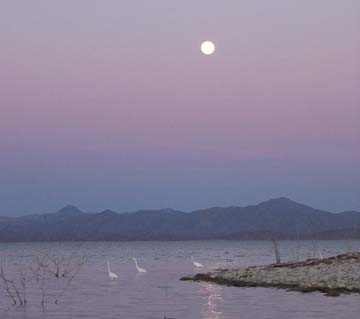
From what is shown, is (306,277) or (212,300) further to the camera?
(306,277)

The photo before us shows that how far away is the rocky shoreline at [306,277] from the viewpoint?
3853 cm

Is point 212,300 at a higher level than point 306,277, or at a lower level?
lower

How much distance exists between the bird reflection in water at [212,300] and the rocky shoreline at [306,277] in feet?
4.49

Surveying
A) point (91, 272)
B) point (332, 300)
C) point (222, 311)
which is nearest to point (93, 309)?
point (222, 311)

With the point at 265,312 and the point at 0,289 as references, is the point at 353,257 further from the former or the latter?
the point at 0,289

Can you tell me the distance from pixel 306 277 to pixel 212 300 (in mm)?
6856

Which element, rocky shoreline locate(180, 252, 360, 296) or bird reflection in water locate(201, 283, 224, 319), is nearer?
bird reflection in water locate(201, 283, 224, 319)

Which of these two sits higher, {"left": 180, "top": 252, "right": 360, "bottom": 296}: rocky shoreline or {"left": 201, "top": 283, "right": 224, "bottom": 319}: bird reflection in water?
{"left": 180, "top": 252, "right": 360, "bottom": 296}: rocky shoreline

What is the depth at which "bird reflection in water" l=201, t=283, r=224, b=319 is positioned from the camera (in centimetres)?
3191

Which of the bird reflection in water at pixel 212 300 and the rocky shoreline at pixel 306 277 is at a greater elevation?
the rocky shoreline at pixel 306 277

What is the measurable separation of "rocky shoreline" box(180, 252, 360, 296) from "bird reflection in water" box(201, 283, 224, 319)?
1.37 m

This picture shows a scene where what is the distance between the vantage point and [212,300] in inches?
1459

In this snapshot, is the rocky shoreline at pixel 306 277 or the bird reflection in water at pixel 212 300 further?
the rocky shoreline at pixel 306 277

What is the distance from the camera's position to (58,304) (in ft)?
124
